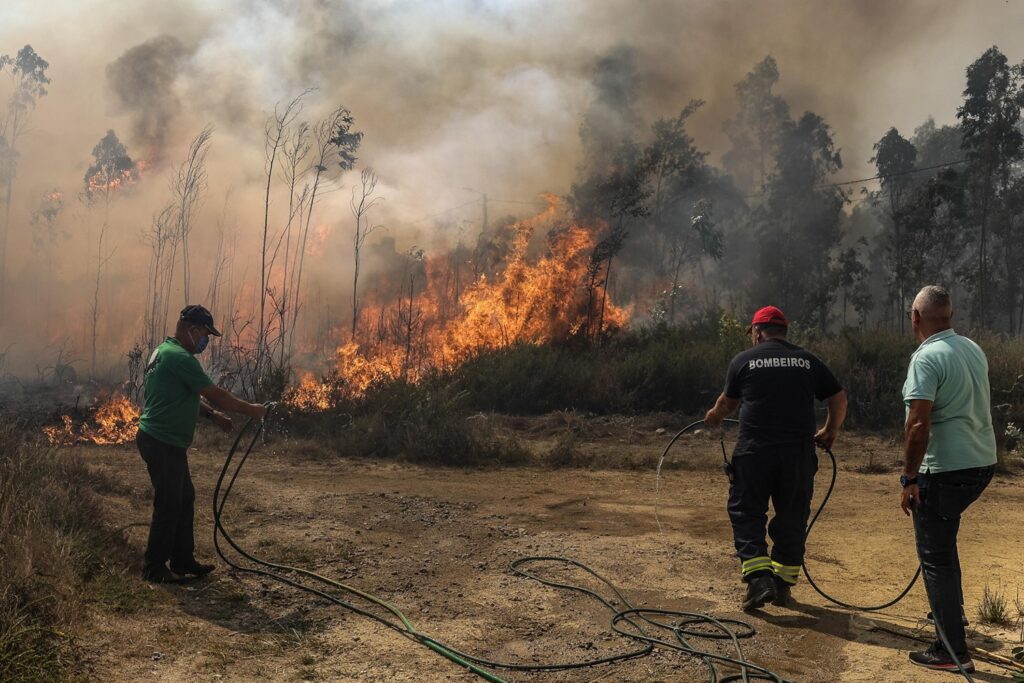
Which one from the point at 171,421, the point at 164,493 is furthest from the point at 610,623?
the point at 171,421

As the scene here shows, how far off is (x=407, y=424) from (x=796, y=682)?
25.5 ft

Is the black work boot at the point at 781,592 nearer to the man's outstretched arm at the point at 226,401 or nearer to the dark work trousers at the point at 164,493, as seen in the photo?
the man's outstretched arm at the point at 226,401

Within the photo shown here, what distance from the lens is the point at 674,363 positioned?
14.9 m

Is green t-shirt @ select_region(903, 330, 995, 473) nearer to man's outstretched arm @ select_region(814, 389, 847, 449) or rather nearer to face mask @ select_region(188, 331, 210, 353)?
man's outstretched arm @ select_region(814, 389, 847, 449)

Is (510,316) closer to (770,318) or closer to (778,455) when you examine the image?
(770,318)

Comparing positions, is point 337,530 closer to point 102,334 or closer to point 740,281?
point 102,334

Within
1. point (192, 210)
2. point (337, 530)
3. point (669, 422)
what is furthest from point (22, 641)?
point (192, 210)

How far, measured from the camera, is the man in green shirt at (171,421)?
5.23 metres

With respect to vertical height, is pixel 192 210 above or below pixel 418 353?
above

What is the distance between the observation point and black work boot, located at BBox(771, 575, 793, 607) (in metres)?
5.18

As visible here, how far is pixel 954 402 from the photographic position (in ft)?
13.2

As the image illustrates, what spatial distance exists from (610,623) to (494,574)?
1275 mm

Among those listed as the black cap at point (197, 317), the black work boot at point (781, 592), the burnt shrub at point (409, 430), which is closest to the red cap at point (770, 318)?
the black work boot at point (781, 592)

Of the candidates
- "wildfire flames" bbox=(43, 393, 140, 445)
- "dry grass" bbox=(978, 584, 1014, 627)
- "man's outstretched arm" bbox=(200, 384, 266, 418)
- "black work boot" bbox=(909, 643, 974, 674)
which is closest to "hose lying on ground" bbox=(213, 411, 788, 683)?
"black work boot" bbox=(909, 643, 974, 674)
